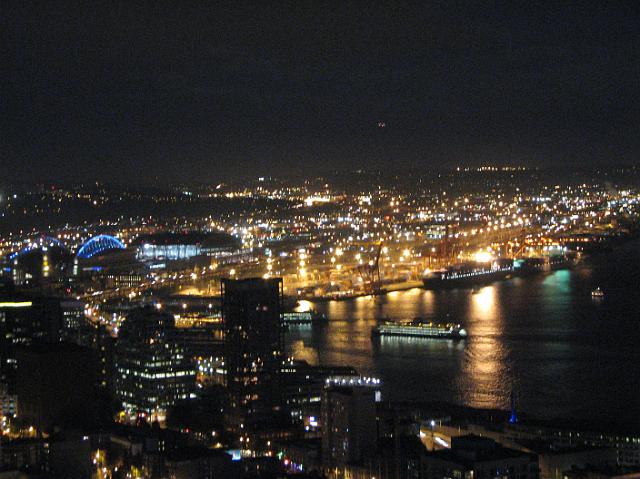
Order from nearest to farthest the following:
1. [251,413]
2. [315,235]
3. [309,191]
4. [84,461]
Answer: [84,461], [251,413], [315,235], [309,191]

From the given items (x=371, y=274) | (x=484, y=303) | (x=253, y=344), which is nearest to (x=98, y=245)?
(x=371, y=274)

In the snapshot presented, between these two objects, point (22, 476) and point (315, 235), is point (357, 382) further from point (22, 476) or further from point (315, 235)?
point (315, 235)

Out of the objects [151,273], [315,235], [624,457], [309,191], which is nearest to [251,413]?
[624,457]

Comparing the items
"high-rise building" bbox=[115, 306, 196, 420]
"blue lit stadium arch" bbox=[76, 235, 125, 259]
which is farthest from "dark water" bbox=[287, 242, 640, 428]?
"blue lit stadium arch" bbox=[76, 235, 125, 259]

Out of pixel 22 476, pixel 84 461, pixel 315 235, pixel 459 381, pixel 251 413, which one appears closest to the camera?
pixel 22 476

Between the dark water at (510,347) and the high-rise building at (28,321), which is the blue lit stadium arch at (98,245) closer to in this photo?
the dark water at (510,347)

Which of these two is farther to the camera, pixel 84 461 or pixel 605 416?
pixel 605 416

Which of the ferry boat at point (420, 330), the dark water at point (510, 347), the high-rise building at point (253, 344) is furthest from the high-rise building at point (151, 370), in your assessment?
the ferry boat at point (420, 330)
